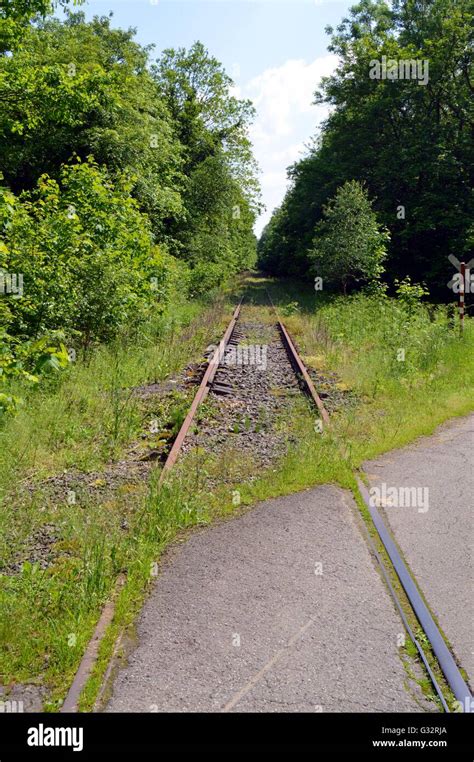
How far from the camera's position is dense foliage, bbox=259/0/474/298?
27.0 m

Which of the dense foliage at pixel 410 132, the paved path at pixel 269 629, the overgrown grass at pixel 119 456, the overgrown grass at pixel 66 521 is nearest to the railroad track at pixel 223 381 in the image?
the overgrown grass at pixel 119 456

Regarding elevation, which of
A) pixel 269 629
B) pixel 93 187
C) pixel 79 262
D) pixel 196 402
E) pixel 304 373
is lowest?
pixel 269 629

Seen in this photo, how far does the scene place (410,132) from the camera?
28.8 m

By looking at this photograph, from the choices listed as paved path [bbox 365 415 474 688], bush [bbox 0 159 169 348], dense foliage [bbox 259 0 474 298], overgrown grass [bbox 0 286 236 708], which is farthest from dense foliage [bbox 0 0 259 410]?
dense foliage [bbox 259 0 474 298]

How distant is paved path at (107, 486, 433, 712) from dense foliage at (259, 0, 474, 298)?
2365cm

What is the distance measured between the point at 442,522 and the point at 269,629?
2215 mm

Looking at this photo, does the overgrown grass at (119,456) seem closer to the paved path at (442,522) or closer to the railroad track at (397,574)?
the railroad track at (397,574)

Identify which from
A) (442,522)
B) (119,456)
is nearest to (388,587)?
(442,522)

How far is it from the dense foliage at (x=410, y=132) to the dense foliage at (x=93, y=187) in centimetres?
710

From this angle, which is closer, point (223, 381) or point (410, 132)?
point (223, 381)

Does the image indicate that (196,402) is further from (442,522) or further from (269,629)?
(269,629)

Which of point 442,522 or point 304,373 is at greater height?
point 304,373

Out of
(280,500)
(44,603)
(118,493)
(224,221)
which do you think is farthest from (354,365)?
(224,221)

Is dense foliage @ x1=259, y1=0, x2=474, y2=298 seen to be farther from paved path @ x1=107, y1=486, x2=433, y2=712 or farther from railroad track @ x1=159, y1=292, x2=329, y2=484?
paved path @ x1=107, y1=486, x2=433, y2=712
